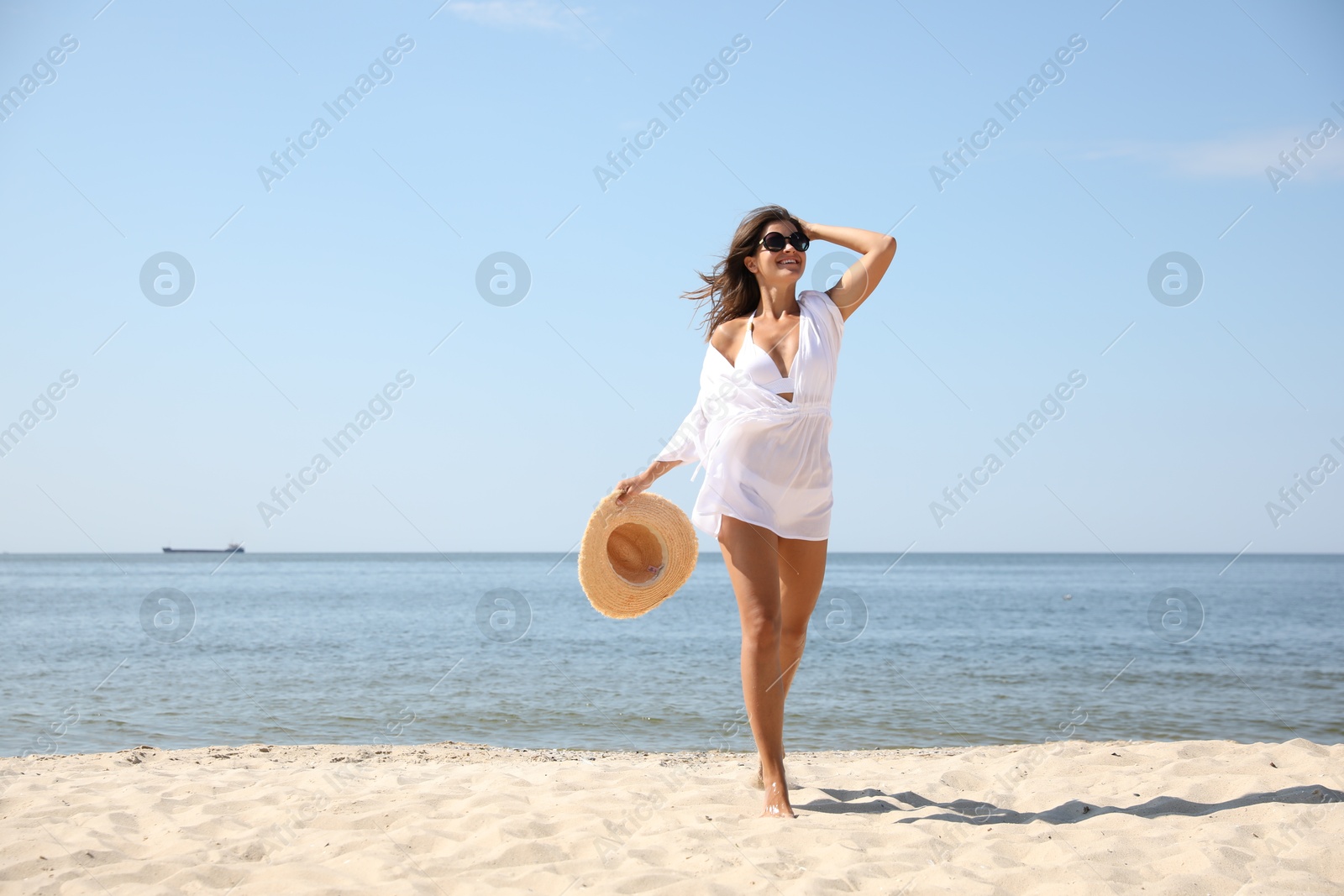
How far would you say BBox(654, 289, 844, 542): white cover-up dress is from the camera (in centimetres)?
348

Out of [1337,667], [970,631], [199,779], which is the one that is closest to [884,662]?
[1337,667]

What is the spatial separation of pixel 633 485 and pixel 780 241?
120 centimetres

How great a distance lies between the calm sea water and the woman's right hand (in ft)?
10.6

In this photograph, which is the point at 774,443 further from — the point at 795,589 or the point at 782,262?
the point at 782,262

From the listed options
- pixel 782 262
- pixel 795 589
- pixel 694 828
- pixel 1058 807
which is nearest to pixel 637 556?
pixel 795 589

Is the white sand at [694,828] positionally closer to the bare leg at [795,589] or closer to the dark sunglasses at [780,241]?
the bare leg at [795,589]

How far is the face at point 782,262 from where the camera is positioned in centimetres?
363

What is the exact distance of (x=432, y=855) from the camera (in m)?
2.95

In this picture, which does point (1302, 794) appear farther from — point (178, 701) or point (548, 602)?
point (548, 602)

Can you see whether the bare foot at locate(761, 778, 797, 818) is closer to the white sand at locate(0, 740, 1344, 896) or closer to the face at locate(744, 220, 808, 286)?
the white sand at locate(0, 740, 1344, 896)

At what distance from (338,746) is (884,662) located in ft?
28.6

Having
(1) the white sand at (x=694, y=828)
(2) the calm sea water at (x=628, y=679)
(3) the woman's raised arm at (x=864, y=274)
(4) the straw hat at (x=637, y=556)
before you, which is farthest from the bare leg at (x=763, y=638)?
(2) the calm sea water at (x=628, y=679)

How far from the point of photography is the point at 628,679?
35.3 feet

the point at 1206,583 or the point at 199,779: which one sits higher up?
the point at 1206,583
